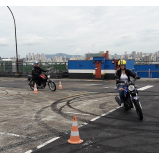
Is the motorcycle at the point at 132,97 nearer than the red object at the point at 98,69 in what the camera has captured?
Yes

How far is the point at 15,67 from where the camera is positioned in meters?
30.0

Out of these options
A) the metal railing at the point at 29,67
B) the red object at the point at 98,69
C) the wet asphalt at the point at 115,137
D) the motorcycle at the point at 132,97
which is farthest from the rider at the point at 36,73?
the metal railing at the point at 29,67

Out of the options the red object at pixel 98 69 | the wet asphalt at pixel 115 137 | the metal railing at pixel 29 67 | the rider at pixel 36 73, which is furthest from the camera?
the metal railing at pixel 29 67

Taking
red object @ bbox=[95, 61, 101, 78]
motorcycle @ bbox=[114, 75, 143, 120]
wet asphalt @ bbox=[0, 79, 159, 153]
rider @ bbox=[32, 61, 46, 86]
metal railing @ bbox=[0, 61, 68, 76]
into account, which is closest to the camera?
wet asphalt @ bbox=[0, 79, 159, 153]

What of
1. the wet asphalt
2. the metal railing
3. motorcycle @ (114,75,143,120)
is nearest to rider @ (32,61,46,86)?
motorcycle @ (114,75,143,120)

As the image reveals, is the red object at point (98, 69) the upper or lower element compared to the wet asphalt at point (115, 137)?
upper

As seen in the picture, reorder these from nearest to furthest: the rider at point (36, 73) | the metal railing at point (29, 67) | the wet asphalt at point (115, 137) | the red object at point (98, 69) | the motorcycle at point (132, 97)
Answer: the wet asphalt at point (115, 137)
the motorcycle at point (132, 97)
the rider at point (36, 73)
the red object at point (98, 69)
the metal railing at point (29, 67)

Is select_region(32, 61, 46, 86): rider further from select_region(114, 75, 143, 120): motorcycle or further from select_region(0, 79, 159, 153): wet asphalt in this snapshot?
select_region(0, 79, 159, 153): wet asphalt

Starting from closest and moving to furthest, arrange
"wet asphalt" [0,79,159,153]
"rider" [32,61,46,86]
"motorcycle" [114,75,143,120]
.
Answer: "wet asphalt" [0,79,159,153] < "motorcycle" [114,75,143,120] < "rider" [32,61,46,86]

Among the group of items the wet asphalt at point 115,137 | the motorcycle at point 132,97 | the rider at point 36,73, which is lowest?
the wet asphalt at point 115,137

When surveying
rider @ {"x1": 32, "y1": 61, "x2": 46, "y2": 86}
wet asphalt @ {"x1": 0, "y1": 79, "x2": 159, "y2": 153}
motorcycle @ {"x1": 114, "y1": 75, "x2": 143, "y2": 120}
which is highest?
rider @ {"x1": 32, "y1": 61, "x2": 46, "y2": 86}

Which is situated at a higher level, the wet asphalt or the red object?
the red object

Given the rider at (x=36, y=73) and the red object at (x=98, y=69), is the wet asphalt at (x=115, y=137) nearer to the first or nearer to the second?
the rider at (x=36, y=73)
